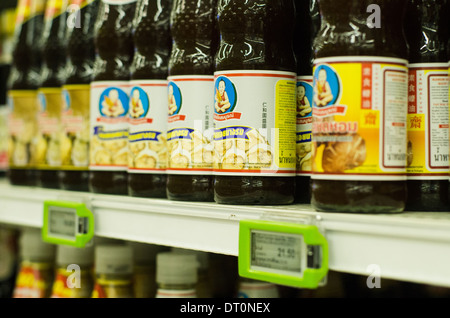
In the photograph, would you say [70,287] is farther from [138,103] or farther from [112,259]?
[138,103]

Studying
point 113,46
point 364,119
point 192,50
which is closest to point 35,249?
point 113,46

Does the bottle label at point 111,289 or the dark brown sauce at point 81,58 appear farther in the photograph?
the dark brown sauce at point 81,58

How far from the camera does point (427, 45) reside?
105cm

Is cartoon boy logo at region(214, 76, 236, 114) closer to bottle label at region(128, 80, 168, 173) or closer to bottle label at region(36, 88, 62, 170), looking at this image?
bottle label at region(128, 80, 168, 173)

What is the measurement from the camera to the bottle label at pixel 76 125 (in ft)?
5.34

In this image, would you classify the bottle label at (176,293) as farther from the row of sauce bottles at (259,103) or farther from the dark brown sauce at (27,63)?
the dark brown sauce at (27,63)

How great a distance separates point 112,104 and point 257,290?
545 millimetres

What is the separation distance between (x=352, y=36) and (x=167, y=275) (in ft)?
2.18

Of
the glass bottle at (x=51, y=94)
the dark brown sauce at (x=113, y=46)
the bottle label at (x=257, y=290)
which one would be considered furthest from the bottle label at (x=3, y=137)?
the bottle label at (x=257, y=290)

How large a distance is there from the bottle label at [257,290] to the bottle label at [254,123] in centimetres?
31

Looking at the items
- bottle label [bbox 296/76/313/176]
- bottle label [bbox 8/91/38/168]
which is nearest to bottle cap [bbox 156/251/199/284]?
bottle label [bbox 296/76/313/176]

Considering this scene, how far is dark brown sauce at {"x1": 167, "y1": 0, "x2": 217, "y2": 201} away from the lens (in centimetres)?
124

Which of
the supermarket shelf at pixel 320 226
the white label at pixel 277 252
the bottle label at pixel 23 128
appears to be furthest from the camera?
the bottle label at pixel 23 128
